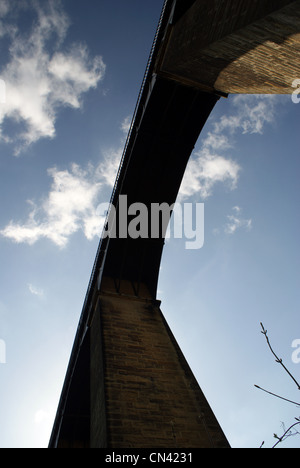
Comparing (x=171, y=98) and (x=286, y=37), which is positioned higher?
(x=171, y=98)

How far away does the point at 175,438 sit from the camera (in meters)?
4.41

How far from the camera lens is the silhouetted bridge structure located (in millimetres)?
4254

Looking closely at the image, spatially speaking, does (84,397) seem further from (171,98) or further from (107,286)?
(171,98)

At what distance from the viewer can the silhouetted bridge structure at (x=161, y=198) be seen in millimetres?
4254

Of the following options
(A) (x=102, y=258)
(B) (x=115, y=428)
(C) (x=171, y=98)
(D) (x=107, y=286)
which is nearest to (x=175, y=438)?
(B) (x=115, y=428)

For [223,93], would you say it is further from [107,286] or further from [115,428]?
[115,428]

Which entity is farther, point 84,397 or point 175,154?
point 84,397

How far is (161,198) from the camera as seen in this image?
7.62 meters

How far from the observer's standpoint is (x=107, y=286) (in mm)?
7594

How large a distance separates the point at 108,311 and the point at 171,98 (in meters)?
4.69
